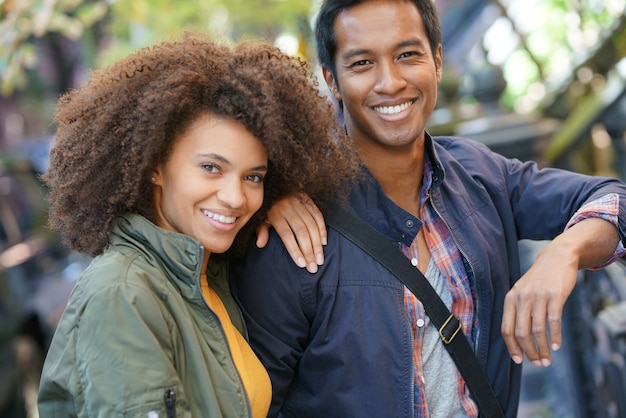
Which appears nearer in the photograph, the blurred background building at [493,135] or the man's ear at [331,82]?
the man's ear at [331,82]

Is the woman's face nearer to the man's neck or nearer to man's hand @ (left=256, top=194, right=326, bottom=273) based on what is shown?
man's hand @ (left=256, top=194, right=326, bottom=273)

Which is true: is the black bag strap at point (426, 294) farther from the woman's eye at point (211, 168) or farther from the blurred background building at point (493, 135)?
the blurred background building at point (493, 135)

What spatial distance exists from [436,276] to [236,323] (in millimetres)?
760

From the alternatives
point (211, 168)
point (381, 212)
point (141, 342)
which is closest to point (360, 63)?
A: point (381, 212)

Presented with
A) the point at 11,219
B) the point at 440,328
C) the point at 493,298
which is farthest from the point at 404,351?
the point at 11,219

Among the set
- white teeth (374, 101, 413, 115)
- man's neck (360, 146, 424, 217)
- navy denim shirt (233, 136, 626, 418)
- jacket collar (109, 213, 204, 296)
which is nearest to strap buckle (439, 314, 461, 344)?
navy denim shirt (233, 136, 626, 418)

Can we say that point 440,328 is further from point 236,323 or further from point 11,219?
point 11,219

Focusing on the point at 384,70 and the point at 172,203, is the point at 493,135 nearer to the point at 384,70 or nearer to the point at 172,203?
the point at 384,70

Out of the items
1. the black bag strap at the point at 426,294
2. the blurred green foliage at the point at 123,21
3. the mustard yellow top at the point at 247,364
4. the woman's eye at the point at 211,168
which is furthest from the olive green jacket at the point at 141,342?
the blurred green foliage at the point at 123,21

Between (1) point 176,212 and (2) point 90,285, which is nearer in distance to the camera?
(2) point 90,285

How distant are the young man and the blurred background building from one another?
44 cm

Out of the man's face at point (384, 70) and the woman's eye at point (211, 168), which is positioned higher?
the man's face at point (384, 70)

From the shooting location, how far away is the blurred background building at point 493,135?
4746mm

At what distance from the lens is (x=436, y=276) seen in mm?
3033
